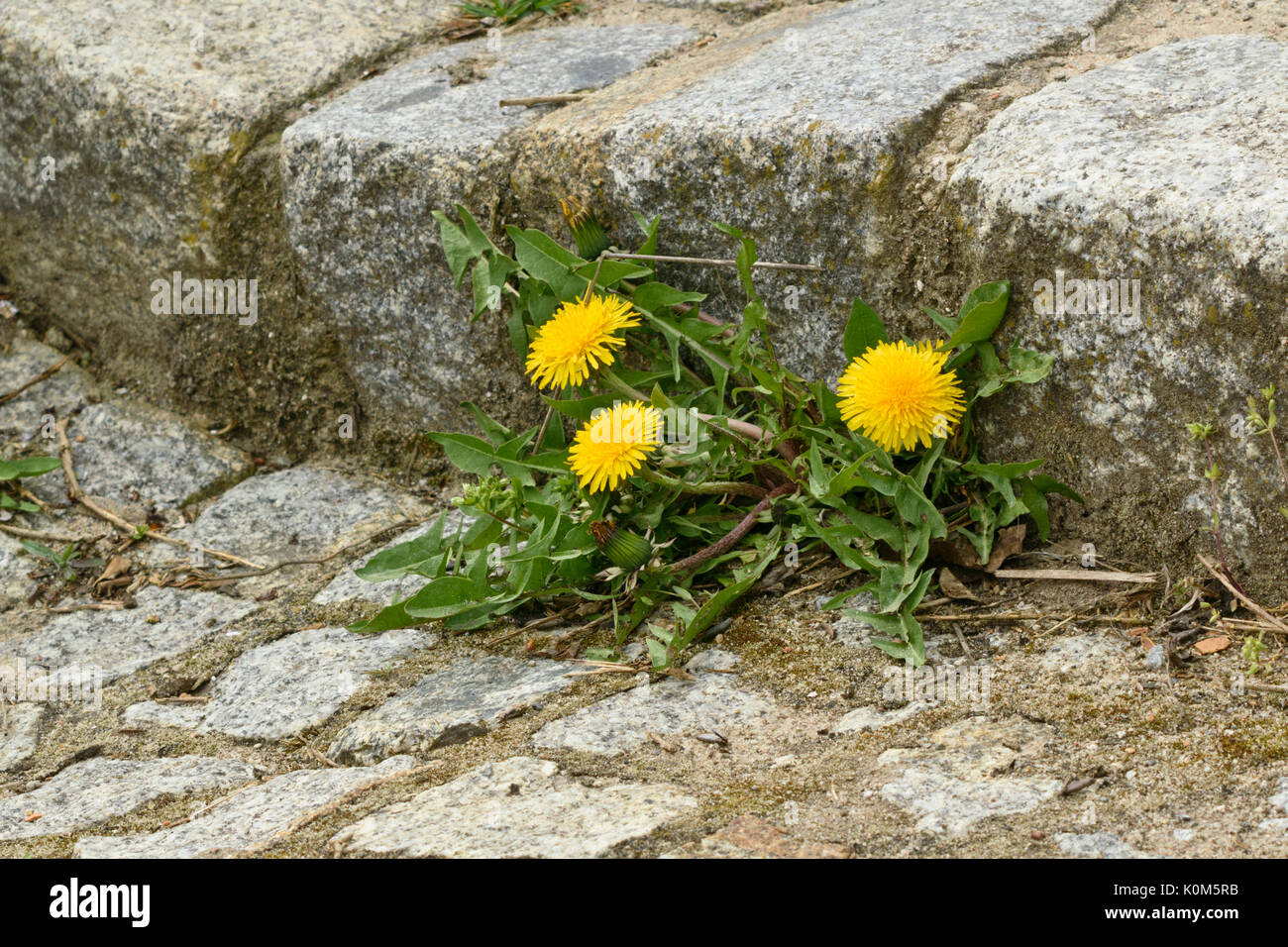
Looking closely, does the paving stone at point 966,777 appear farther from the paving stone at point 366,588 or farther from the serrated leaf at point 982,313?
the paving stone at point 366,588

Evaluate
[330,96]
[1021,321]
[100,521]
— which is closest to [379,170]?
[330,96]

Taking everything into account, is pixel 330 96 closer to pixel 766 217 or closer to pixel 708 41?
pixel 708 41

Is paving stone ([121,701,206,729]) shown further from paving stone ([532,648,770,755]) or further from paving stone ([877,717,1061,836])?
paving stone ([877,717,1061,836])

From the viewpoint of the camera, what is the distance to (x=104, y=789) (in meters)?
1.99

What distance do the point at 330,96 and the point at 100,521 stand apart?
4.32 ft

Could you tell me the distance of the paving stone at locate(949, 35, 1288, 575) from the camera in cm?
185

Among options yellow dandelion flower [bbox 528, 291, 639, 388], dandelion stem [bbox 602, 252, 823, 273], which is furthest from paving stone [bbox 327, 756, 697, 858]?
dandelion stem [bbox 602, 252, 823, 273]

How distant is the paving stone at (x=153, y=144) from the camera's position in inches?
126

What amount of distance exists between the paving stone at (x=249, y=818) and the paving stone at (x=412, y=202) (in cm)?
127

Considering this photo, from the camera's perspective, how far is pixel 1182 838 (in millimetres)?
1417

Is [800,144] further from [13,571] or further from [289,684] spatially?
[13,571]

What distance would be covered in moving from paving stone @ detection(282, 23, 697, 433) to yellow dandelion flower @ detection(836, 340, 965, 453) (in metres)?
1.08

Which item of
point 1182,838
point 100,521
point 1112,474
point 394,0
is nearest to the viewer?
point 1182,838

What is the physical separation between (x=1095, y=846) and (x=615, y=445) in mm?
1079
